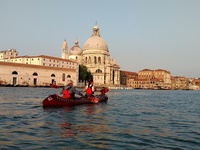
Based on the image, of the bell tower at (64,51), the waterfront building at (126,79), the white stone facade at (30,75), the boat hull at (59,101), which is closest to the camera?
the boat hull at (59,101)

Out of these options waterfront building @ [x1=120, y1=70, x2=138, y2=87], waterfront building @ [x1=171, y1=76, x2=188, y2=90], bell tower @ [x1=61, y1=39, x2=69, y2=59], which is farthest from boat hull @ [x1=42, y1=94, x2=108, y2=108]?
waterfront building @ [x1=171, y1=76, x2=188, y2=90]

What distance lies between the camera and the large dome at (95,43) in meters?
112

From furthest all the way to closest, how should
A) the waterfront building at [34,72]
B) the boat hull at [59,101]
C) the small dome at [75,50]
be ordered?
the small dome at [75,50] → the waterfront building at [34,72] → the boat hull at [59,101]

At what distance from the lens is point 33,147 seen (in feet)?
21.9

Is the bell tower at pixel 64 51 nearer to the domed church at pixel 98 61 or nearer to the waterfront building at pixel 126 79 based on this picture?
the domed church at pixel 98 61

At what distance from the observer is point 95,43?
11250 cm

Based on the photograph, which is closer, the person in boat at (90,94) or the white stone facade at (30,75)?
the person in boat at (90,94)

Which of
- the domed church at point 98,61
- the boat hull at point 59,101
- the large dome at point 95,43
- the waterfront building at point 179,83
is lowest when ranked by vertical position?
the boat hull at point 59,101

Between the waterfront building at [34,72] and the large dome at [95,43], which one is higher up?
the large dome at [95,43]

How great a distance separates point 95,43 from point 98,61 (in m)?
8.15

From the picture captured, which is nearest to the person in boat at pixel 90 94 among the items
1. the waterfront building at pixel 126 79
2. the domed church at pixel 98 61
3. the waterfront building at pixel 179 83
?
the domed church at pixel 98 61

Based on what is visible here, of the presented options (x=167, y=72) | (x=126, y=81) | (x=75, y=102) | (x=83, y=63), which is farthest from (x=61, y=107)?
(x=167, y=72)

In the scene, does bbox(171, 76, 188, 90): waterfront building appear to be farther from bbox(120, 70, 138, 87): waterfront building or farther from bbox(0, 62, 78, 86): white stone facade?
bbox(0, 62, 78, 86): white stone facade

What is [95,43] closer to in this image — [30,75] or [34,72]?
[34,72]
